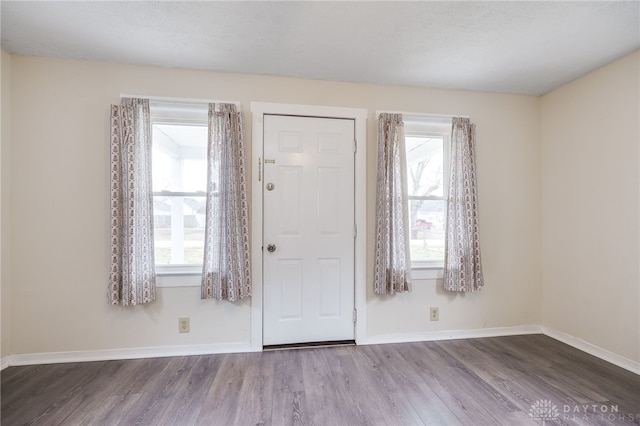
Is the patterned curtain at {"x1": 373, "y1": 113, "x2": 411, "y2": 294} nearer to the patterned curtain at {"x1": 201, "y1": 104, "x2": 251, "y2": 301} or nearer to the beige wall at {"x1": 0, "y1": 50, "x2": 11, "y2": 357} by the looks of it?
the patterned curtain at {"x1": 201, "y1": 104, "x2": 251, "y2": 301}

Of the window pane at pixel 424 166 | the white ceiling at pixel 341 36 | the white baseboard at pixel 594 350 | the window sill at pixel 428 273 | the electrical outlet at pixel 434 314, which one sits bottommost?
the white baseboard at pixel 594 350

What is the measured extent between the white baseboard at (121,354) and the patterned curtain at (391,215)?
1.42 metres

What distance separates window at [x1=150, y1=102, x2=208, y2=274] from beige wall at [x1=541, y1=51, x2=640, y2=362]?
3.46 meters

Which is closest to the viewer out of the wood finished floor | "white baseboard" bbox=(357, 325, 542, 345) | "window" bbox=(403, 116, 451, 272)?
the wood finished floor

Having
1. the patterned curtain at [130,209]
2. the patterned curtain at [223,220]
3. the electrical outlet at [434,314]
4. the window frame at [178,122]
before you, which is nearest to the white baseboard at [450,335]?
the electrical outlet at [434,314]

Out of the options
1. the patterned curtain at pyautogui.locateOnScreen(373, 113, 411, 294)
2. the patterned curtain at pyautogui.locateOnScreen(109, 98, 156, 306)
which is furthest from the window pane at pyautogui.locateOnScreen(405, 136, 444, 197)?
the patterned curtain at pyautogui.locateOnScreen(109, 98, 156, 306)

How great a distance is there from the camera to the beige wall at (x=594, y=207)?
2.17m

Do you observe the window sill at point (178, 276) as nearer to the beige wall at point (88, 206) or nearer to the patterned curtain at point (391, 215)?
the beige wall at point (88, 206)

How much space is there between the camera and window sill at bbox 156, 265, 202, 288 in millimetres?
2367

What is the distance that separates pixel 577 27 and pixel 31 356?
15.7ft

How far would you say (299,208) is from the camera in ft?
8.35

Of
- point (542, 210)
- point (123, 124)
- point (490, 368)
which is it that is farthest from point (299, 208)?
point (542, 210)

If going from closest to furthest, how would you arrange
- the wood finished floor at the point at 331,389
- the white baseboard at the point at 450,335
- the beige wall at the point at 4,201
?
the wood finished floor at the point at 331,389
the beige wall at the point at 4,201
the white baseboard at the point at 450,335

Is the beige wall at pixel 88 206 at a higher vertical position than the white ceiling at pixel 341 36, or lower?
lower
